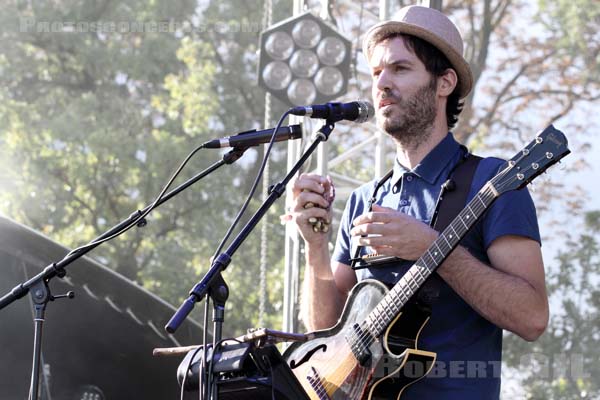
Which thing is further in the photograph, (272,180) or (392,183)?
(272,180)

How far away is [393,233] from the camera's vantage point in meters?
2.77

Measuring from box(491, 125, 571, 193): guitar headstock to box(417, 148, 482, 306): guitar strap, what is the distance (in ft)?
0.81

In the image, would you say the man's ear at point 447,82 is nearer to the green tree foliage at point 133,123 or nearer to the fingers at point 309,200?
the fingers at point 309,200

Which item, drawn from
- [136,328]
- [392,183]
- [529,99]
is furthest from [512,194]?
[529,99]

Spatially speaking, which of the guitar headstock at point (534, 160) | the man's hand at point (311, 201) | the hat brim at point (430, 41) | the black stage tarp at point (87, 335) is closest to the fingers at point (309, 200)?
the man's hand at point (311, 201)

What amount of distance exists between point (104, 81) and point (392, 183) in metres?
13.1

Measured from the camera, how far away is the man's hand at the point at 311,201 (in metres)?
2.95

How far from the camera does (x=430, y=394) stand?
2.89 metres

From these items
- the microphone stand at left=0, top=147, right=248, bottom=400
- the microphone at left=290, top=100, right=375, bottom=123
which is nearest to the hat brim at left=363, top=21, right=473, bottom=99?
the microphone at left=290, top=100, right=375, bottom=123

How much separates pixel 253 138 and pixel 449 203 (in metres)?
0.66

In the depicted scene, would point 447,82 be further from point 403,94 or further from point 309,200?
point 309,200

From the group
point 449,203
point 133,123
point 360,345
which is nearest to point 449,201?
point 449,203

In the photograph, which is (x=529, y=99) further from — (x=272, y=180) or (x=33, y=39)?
(x=33, y=39)

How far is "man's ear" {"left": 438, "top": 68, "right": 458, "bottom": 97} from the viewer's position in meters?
3.26
